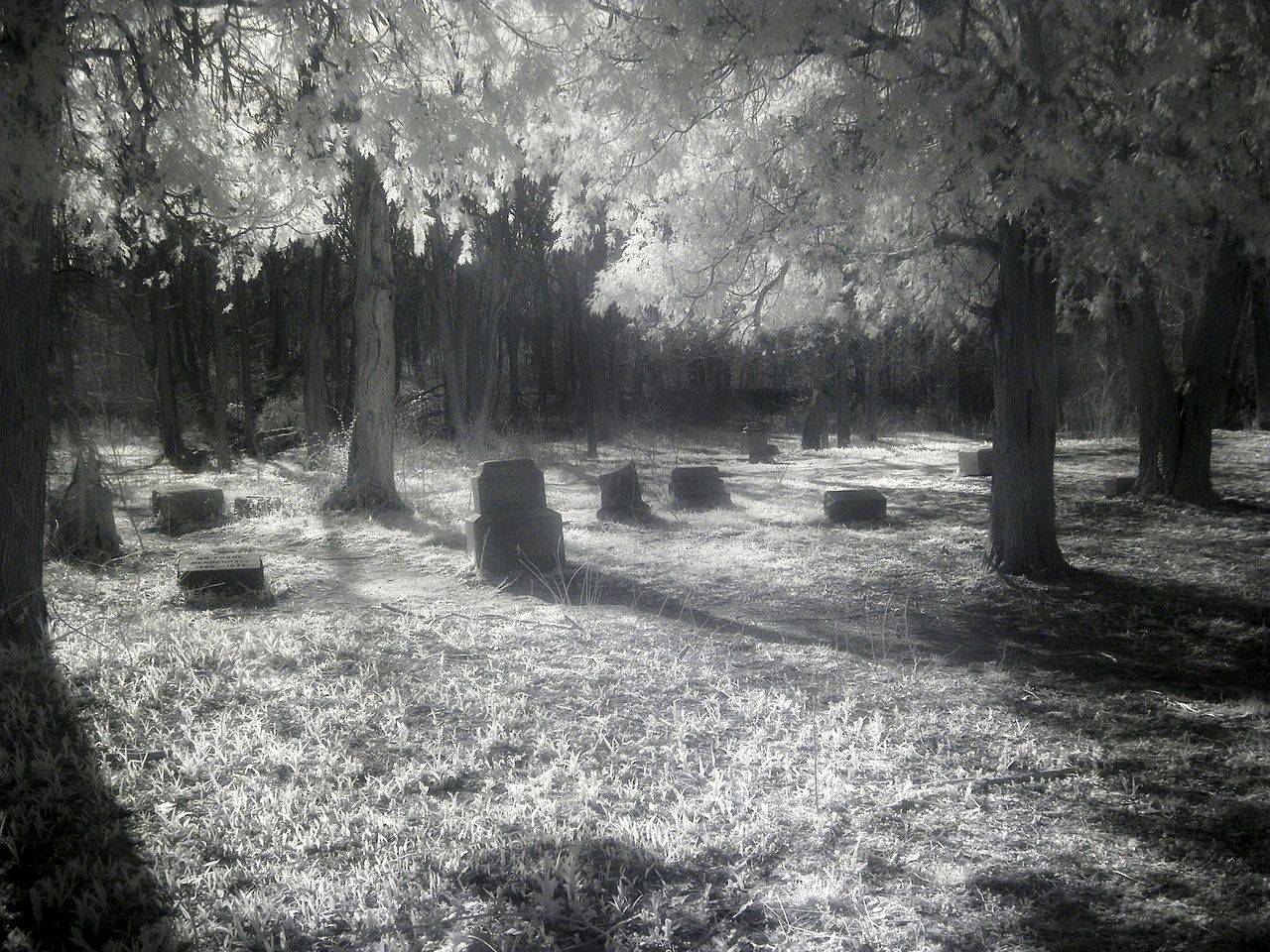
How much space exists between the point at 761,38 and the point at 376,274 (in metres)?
9.08

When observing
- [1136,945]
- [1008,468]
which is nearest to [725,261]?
[1008,468]

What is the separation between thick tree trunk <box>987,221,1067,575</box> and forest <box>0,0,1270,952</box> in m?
0.04

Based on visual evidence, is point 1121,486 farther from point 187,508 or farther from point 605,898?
point 187,508

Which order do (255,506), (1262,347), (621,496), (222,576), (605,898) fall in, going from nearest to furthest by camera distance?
1. (605,898)
2. (222,576)
3. (621,496)
4. (255,506)
5. (1262,347)

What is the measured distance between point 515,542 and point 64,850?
5.77 meters

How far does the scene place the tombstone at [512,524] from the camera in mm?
8977

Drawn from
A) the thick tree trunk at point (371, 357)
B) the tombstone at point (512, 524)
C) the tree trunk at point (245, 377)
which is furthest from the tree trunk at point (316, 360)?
the tombstone at point (512, 524)

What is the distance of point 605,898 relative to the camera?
303 centimetres

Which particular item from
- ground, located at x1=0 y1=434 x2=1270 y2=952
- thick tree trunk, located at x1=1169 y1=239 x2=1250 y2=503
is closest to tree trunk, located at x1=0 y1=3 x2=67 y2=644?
ground, located at x1=0 y1=434 x2=1270 y2=952

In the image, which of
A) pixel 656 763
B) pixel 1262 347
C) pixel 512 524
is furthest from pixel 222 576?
pixel 1262 347

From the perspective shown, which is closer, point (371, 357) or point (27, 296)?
point (27, 296)

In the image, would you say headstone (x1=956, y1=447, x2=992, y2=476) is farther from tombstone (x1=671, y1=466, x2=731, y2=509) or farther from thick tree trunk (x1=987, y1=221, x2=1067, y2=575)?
thick tree trunk (x1=987, y1=221, x2=1067, y2=575)

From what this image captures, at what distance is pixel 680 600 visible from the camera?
312 inches

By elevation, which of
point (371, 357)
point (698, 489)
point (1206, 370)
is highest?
point (371, 357)
